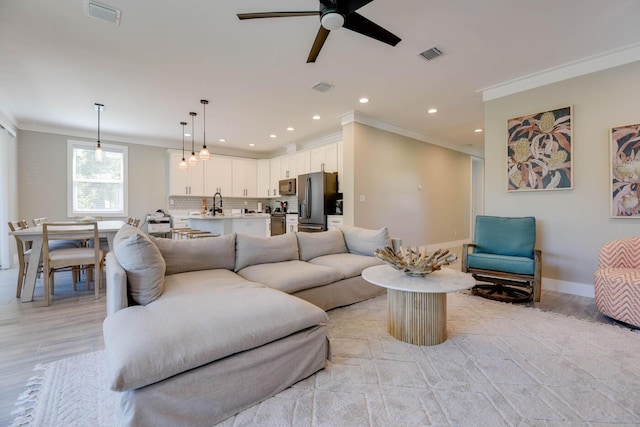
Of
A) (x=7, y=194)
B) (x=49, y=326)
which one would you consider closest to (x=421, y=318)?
(x=49, y=326)

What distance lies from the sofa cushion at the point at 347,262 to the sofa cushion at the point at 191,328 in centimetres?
118

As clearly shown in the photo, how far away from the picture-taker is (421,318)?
2.07 meters

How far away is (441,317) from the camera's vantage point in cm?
210

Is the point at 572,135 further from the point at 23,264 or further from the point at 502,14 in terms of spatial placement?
the point at 23,264

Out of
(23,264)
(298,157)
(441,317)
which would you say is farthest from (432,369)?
(298,157)

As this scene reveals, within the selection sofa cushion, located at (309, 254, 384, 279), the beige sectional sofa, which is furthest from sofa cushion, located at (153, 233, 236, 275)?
sofa cushion, located at (309, 254, 384, 279)

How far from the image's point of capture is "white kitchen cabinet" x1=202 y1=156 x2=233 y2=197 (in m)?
7.07

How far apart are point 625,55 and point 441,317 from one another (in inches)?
138

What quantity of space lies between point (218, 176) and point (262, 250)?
5.02 metres

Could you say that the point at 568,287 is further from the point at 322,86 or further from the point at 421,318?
the point at 322,86

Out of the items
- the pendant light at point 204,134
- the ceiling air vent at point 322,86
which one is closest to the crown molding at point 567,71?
the ceiling air vent at point 322,86

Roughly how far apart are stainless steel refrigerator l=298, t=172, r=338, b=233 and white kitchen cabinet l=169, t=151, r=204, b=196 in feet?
9.06

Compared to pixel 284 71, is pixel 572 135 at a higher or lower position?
lower

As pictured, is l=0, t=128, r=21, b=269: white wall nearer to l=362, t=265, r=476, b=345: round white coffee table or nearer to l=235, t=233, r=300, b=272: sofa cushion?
l=235, t=233, r=300, b=272: sofa cushion
